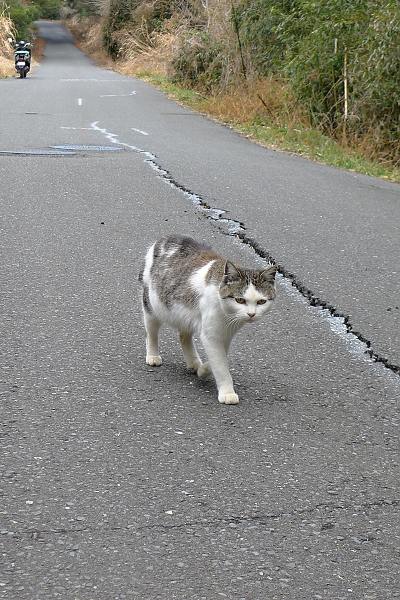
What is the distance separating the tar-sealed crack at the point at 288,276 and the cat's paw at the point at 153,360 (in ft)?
3.75

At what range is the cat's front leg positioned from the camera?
4.82m

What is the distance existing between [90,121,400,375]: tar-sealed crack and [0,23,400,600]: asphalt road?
4 cm

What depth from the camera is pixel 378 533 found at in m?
3.52

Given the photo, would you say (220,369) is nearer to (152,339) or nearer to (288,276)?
(152,339)

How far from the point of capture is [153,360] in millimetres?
5395

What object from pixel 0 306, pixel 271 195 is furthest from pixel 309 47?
pixel 0 306

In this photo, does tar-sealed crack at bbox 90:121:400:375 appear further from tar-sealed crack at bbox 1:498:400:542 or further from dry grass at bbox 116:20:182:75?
dry grass at bbox 116:20:182:75

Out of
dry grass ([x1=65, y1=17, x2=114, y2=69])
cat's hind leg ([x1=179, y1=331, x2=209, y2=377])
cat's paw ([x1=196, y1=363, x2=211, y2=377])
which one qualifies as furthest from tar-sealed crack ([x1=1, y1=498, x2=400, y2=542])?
dry grass ([x1=65, y1=17, x2=114, y2=69])

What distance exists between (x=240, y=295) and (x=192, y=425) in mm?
656

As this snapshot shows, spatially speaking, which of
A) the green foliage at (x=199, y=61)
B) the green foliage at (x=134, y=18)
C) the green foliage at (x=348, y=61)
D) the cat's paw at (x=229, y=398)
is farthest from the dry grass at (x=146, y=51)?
the cat's paw at (x=229, y=398)

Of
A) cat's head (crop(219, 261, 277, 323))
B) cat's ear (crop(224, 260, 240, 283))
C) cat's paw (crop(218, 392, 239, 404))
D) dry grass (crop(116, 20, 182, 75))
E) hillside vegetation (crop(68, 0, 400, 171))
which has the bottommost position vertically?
dry grass (crop(116, 20, 182, 75))

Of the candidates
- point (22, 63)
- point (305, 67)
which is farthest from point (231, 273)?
point (22, 63)

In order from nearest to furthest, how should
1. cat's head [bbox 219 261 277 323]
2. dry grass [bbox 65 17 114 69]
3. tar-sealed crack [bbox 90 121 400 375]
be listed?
cat's head [bbox 219 261 277 323], tar-sealed crack [bbox 90 121 400 375], dry grass [bbox 65 17 114 69]

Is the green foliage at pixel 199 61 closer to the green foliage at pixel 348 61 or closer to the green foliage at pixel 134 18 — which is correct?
the green foliage at pixel 348 61
